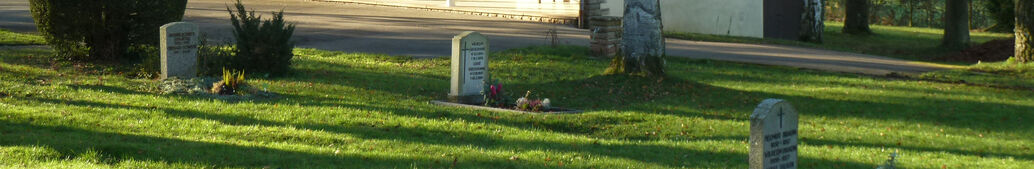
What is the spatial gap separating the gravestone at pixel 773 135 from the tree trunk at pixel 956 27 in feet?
68.2

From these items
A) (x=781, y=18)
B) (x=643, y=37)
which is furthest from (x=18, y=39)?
(x=781, y=18)

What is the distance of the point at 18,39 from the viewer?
61.2ft

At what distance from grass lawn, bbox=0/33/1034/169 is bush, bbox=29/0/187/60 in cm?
47

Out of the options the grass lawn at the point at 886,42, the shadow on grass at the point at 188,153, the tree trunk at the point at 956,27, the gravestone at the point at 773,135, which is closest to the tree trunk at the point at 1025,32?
the grass lawn at the point at 886,42

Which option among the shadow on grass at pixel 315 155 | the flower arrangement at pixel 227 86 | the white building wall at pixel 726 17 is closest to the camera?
the shadow on grass at pixel 315 155

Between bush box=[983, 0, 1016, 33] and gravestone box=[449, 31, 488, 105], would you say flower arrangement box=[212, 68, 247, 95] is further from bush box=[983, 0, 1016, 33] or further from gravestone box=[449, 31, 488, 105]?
bush box=[983, 0, 1016, 33]

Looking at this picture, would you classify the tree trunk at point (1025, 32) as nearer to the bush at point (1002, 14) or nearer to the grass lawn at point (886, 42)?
the grass lawn at point (886, 42)

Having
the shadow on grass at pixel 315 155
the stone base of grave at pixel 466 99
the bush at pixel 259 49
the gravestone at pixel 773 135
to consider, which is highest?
the bush at pixel 259 49

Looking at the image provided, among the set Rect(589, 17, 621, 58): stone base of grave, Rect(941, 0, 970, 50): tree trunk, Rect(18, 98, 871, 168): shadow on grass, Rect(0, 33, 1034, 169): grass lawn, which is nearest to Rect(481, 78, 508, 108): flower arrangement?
Rect(0, 33, 1034, 169): grass lawn

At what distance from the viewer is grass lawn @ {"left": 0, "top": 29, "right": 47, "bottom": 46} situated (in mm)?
18055

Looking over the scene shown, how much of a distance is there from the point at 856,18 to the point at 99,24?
1006 inches

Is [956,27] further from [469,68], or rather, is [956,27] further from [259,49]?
[259,49]

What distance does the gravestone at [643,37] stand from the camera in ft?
50.0

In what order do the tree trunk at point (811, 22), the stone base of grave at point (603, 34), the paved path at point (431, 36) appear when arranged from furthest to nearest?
the tree trunk at point (811, 22)
the paved path at point (431, 36)
the stone base of grave at point (603, 34)
